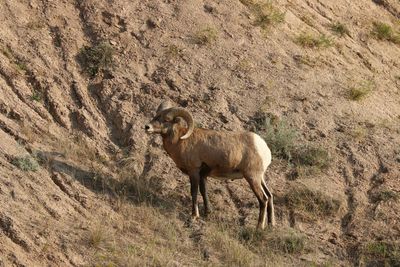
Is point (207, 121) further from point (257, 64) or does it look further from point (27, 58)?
point (27, 58)

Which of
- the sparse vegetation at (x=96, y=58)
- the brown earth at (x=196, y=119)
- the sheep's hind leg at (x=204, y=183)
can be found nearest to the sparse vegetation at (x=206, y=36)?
the brown earth at (x=196, y=119)

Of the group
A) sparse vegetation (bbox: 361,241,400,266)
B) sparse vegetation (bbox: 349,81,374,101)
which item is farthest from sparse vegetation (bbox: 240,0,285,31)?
sparse vegetation (bbox: 361,241,400,266)

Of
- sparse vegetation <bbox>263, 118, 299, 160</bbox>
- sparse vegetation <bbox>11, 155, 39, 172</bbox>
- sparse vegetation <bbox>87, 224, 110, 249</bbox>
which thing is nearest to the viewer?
sparse vegetation <bbox>87, 224, 110, 249</bbox>

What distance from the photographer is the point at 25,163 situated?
13594 millimetres

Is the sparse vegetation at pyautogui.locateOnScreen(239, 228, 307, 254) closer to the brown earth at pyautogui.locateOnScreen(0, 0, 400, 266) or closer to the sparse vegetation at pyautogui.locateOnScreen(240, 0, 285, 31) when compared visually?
the brown earth at pyautogui.locateOnScreen(0, 0, 400, 266)

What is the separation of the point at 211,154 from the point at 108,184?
6.01 ft

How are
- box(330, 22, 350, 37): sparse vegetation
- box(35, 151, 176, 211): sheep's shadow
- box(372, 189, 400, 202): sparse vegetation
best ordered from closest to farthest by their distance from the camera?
box(35, 151, 176, 211): sheep's shadow → box(372, 189, 400, 202): sparse vegetation → box(330, 22, 350, 37): sparse vegetation

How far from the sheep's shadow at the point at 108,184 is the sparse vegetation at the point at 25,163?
0.44 meters

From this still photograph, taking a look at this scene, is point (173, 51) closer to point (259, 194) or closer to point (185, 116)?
point (185, 116)

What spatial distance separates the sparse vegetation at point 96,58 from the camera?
16.7 meters

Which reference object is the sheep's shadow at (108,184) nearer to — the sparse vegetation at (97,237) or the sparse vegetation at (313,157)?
the sparse vegetation at (97,237)

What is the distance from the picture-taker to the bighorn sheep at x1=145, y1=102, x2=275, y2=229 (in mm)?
13781

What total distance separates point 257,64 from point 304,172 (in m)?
3.24

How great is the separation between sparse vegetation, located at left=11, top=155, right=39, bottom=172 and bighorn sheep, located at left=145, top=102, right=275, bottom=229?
1.91 metres
